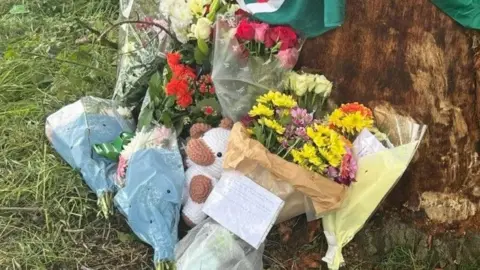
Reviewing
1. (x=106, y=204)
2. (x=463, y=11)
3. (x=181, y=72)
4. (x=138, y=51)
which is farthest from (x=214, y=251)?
(x=463, y=11)

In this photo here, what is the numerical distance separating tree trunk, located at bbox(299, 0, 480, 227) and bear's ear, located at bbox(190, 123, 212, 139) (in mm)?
463

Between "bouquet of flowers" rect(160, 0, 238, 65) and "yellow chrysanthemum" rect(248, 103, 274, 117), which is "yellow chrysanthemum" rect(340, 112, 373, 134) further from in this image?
"bouquet of flowers" rect(160, 0, 238, 65)

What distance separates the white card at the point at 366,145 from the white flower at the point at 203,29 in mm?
733

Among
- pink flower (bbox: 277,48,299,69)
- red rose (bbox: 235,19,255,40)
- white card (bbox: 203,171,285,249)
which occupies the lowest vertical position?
white card (bbox: 203,171,285,249)

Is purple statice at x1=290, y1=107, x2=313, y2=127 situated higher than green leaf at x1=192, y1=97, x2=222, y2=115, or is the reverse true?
purple statice at x1=290, y1=107, x2=313, y2=127

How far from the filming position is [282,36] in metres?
2.78

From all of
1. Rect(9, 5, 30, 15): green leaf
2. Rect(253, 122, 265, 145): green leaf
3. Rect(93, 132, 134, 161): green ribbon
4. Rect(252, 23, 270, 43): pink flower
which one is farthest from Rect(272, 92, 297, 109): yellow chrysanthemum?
Rect(9, 5, 30, 15): green leaf

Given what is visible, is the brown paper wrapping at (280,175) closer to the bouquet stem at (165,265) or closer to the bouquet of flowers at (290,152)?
the bouquet of flowers at (290,152)

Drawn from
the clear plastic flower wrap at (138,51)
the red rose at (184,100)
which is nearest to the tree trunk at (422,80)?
the red rose at (184,100)

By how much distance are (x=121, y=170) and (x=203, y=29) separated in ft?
2.14

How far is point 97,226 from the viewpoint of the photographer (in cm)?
295

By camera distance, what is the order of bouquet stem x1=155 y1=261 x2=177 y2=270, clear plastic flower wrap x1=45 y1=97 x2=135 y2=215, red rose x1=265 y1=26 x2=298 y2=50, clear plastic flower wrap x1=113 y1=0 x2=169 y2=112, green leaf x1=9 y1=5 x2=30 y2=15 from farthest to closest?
green leaf x1=9 y1=5 x2=30 y2=15 → clear plastic flower wrap x1=113 y1=0 x2=169 y2=112 → clear plastic flower wrap x1=45 y1=97 x2=135 y2=215 → red rose x1=265 y1=26 x2=298 y2=50 → bouquet stem x1=155 y1=261 x2=177 y2=270

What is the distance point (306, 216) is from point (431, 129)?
1.91 ft

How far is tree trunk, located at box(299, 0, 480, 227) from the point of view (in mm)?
2631
